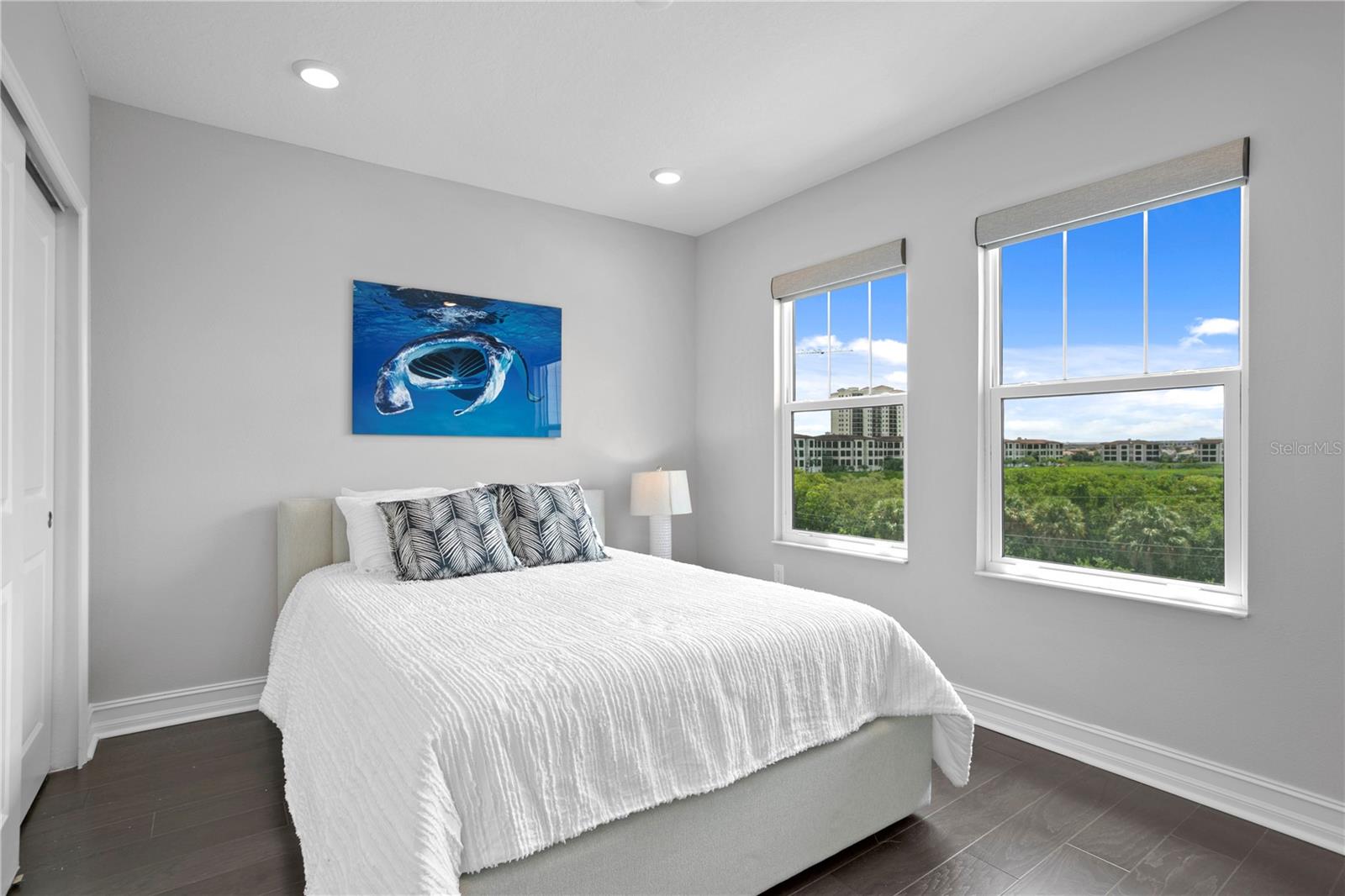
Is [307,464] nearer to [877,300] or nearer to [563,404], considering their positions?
[563,404]

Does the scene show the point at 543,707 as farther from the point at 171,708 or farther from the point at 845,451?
the point at 845,451

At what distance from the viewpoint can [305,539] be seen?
10.4 feet

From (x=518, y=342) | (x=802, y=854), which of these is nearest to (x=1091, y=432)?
(x=802, y=854)

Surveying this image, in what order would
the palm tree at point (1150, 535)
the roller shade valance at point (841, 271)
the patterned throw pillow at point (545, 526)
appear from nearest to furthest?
1. the palm tree at point (1150, 535)
2. the patterned throw pillow at point (545, 526)
3. the roller shade valance at point (841, 271)

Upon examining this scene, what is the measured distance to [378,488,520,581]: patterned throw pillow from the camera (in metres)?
2.79

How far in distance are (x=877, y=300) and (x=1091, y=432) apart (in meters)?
1.25

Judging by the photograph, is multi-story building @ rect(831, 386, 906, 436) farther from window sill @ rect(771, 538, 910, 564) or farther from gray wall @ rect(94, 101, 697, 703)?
gray wall @ rect(94, 101, 697, 703)

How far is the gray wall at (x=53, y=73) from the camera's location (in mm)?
1846

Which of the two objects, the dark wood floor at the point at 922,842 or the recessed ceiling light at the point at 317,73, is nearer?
the dark wood floor at the point at 922,842

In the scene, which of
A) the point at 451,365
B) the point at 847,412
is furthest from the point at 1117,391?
the point at 451,365

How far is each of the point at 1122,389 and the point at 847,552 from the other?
1.49 meters

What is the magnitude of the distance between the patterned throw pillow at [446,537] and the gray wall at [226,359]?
0.70 metres

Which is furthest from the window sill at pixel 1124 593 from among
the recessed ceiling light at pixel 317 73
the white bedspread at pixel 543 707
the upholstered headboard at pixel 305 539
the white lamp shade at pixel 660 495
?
the recessed ceiling light at pixel 317 73

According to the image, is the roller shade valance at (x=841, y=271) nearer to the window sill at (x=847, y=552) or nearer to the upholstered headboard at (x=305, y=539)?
the window sill at (x=847, y=552)
